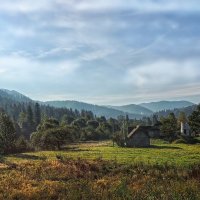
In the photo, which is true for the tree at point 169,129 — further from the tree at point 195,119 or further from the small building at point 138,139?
the small building at point 138,139

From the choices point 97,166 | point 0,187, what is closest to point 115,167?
point 97,166

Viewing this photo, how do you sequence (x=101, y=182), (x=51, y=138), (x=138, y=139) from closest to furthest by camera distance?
(x=101, y=182), (x=51, y=138), (x=138, y=139)

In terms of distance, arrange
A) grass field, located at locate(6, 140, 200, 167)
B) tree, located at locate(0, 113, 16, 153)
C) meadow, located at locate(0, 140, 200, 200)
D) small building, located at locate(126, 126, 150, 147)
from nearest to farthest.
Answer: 1. meadow, located at locate(0, 140, 200, 200)
2. grass field, located at locate(6, 140, 200, 167)
3. tree, located at locate(0, 113, 16, 153)
4. small building, located at locate(126, 126, 150, 147)

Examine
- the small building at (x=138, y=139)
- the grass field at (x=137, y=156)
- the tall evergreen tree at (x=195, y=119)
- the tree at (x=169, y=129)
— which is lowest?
the grass field at (x=137, y=156)

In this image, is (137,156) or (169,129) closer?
(137,156)

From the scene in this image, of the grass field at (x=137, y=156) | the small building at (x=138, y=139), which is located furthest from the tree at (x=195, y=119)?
the grass field at (x=137, y=156)

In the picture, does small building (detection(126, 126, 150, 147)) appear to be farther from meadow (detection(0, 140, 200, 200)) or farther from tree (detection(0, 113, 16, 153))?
meadow (detection(0, 140, 200, 200))

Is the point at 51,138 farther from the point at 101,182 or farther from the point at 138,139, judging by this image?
the point at 101,182

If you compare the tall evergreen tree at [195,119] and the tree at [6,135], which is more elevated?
the tall evergreen tree at [195,119]

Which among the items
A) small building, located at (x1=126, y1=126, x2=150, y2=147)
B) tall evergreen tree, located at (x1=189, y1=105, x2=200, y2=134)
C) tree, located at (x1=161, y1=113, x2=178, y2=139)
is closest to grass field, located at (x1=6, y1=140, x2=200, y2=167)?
small building, located at (x1=126, y1=126, x2=150, y2=147)

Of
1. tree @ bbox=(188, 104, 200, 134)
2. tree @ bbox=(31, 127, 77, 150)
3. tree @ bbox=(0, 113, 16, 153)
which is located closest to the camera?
tree @ bbox=(0, 113, 16, 153)

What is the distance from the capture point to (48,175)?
31094mm

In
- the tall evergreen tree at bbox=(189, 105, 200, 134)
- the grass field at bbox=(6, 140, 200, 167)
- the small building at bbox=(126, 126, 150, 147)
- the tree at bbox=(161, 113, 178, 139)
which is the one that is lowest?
the grass field at bbox=(6, 140, 200, 167)

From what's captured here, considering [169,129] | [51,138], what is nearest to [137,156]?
[51,138]
